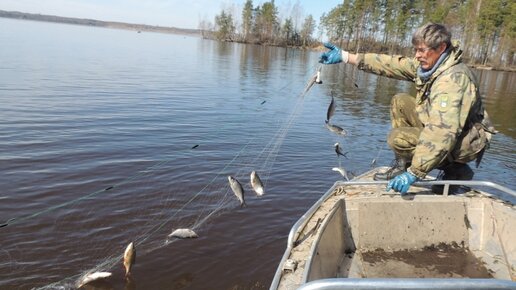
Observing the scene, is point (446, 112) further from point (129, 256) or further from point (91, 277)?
point (91, 277)

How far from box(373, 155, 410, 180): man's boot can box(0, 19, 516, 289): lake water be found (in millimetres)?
1850

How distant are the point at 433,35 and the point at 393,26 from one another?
272 feet

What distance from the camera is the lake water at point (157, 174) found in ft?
19.0

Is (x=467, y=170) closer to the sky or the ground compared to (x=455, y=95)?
closer to the ground

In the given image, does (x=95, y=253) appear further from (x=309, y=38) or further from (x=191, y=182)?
(x=309, y=38)

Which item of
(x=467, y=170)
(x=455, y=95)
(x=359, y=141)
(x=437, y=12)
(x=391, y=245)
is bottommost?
(x=359, y=141)

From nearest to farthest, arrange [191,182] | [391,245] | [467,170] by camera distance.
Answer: [391,245]
[467,170]
[191,182]

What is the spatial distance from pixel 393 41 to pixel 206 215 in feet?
286

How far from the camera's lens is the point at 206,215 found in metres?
7.32

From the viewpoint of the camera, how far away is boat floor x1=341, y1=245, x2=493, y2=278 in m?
4.74

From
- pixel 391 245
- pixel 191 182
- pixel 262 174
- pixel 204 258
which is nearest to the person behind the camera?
pixel 391 245

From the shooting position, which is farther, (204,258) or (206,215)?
(206,215)

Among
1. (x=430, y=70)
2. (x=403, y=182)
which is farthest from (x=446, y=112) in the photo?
(x=403, y=182)

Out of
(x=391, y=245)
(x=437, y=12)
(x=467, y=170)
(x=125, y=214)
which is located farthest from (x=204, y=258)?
(x=437, y=12)
